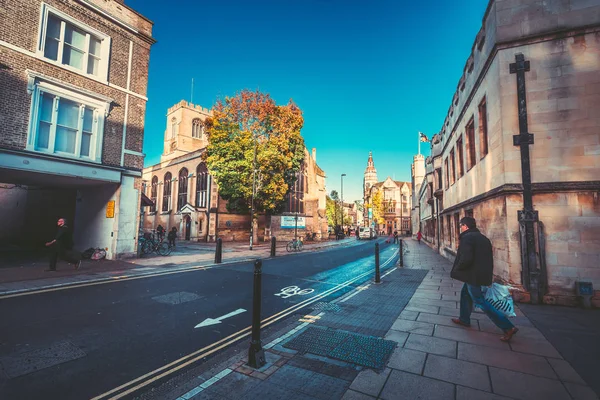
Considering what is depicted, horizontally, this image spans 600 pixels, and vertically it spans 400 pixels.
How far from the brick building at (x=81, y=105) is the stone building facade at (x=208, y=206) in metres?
15.4

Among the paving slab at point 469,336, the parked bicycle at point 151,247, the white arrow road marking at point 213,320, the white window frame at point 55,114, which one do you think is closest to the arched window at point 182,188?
the parked bicycle at point 151,247

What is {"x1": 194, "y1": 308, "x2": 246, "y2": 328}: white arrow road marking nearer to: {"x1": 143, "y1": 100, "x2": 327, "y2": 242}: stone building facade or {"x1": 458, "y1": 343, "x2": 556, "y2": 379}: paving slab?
{"x1": 458, "y1": 343, "x2": 556, "y2": 379}: paving slab

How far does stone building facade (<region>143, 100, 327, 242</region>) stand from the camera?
30875mm

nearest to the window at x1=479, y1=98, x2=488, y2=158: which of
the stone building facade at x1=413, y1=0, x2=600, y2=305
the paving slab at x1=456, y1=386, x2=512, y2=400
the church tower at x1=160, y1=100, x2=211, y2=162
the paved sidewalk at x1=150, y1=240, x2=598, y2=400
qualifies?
the stone building facade at x1=413, y1=0, x2=600, y2=305

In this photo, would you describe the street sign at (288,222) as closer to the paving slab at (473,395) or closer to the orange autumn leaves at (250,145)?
the orange autumn leaves at (250,145)

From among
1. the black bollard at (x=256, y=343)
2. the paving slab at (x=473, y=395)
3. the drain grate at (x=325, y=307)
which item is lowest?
the drain grate at (x=325, y=307)

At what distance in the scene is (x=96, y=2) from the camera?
41.8ft

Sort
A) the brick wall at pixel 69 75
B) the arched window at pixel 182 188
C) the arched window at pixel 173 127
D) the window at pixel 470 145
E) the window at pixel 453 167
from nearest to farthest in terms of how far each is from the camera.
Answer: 1. the brick wall at pixel 69 75
2. the window at pixel 470 145
3. the window at pixel 453 167
4. the arched window at pixel 182 188
5. the arched window at pixel 173 127

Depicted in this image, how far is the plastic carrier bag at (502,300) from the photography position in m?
4.11

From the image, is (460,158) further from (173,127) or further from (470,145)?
(173,127)

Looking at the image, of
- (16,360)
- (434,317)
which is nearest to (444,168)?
(434,317)

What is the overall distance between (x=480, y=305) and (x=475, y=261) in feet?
2.29

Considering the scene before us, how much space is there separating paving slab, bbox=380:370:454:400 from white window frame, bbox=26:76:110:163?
14.0 m

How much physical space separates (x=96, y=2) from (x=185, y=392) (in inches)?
676
